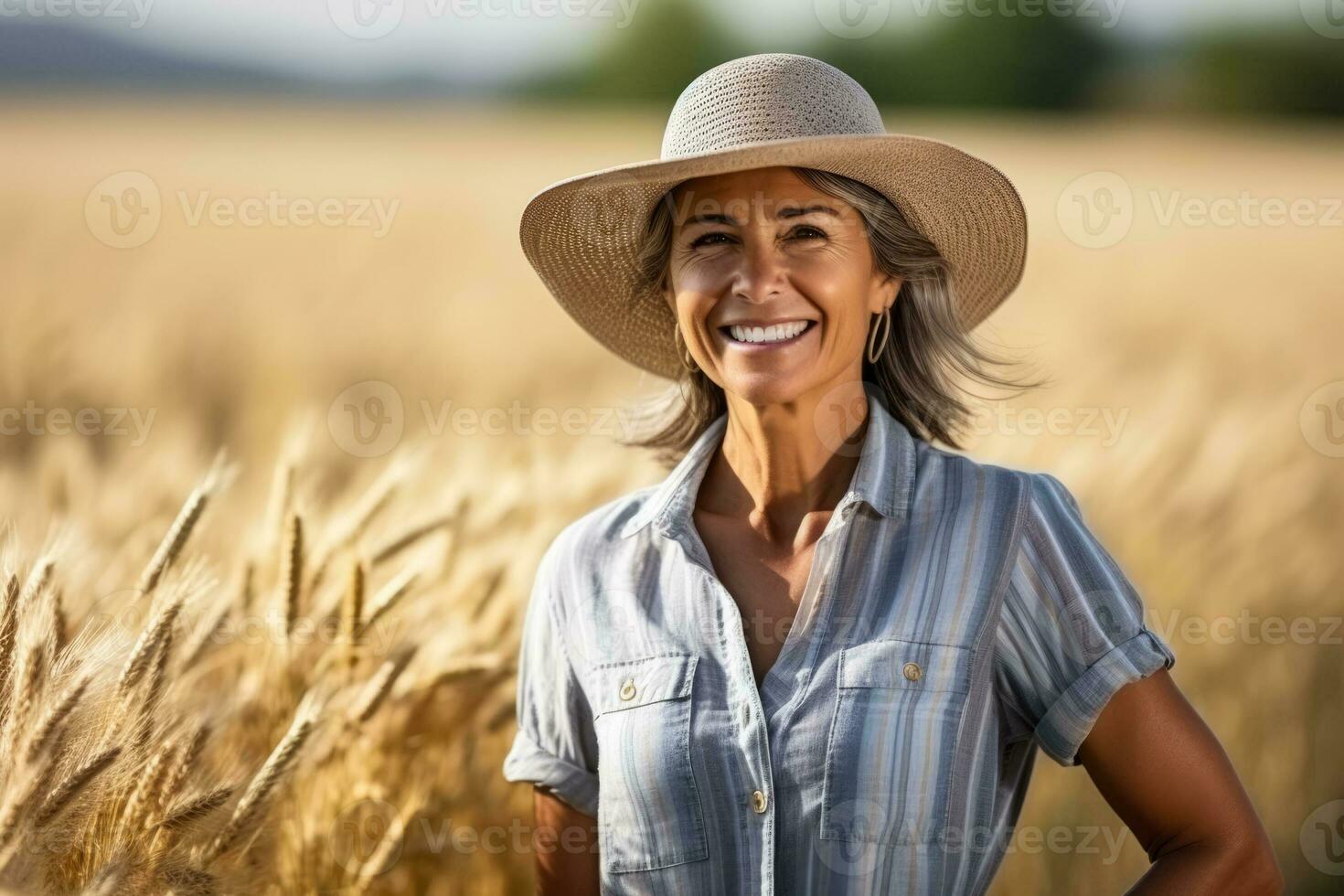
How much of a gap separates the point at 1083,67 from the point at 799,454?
420 inches

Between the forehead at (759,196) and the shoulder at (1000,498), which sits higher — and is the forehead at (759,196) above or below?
above

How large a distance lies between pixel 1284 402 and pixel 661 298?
222 centimetres

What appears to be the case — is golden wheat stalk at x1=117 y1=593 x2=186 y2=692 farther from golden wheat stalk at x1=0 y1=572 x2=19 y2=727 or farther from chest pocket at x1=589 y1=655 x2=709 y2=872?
chest pocket at x1=589 y1=655 x2=709 y2=872

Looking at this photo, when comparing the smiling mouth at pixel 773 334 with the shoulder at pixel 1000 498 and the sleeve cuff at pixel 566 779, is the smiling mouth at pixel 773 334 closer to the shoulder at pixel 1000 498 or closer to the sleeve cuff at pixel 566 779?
the shoulder at pixel 1000 498

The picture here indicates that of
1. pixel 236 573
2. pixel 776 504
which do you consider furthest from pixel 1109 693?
pixel 236 573

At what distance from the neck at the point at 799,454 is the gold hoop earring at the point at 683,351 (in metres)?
0.18

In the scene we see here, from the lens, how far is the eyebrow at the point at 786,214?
1.71 m

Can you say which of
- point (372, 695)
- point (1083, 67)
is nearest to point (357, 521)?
point (372, 695)

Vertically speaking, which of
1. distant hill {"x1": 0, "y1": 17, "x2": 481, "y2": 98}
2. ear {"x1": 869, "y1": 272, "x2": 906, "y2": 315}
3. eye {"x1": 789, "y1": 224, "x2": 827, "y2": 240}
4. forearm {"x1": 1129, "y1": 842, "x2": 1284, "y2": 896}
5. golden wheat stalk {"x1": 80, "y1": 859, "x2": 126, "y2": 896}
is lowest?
forearm {"x1": 1129, "y1": 842, "x2": 1284, "y2": 896}

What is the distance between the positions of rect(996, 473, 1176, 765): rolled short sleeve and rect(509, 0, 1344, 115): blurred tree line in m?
9.70

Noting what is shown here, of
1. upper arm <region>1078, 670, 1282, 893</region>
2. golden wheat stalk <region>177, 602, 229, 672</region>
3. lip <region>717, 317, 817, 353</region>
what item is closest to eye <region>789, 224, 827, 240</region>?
lip <region>717, 317, 817, 353</region>

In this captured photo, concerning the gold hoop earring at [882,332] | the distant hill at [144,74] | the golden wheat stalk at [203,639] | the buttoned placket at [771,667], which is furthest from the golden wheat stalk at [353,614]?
the distant hill at [144,74]

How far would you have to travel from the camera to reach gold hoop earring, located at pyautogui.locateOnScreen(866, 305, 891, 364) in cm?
188

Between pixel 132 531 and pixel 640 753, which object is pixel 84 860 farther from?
pixel 132 531
